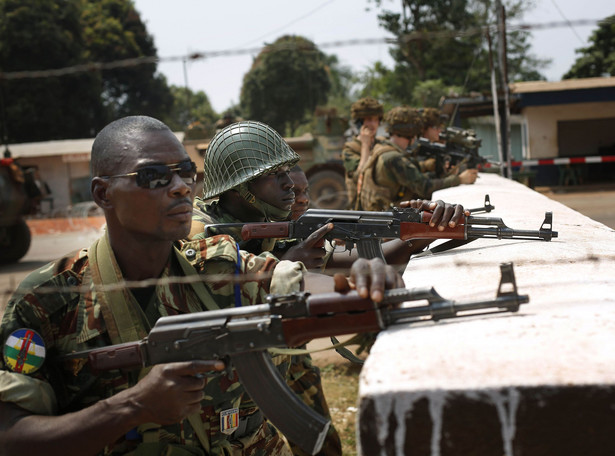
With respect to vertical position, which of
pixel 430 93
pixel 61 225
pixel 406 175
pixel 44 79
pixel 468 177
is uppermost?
pixel 44 79

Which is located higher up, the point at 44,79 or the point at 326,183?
the point at 44,79

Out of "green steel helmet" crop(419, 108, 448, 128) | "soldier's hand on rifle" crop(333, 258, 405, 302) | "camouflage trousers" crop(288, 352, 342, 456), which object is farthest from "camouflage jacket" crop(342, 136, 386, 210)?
"soldier's hand on rifle" crop(333, 258, 405, 302)

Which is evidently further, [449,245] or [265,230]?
[449,245]

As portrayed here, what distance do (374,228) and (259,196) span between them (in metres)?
0.55

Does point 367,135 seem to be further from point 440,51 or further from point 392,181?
point 440,51

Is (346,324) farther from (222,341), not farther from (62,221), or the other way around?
(62,221)

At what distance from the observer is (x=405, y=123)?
7195 mm

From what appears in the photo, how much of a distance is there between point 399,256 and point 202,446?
1.65m

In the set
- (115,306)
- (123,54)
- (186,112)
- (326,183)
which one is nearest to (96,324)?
(115,306)

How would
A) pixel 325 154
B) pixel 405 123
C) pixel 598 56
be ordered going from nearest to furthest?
1. pixel 405 123
2. pixel 325 154
3. pixel 598 56

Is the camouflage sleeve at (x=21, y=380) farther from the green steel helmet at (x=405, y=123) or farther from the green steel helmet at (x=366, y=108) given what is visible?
the green steel helmet at (x=366, y=108)

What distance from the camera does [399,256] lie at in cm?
331

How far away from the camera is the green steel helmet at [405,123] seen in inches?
283

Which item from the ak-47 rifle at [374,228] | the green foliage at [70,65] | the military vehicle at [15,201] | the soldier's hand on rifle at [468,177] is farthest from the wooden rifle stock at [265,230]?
the green foliage at [70,65]
